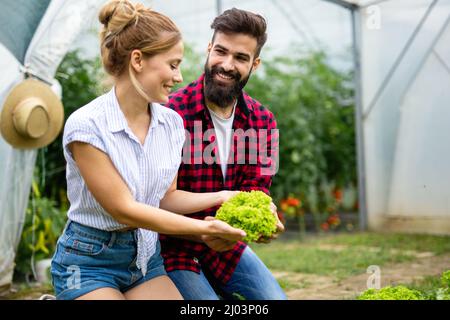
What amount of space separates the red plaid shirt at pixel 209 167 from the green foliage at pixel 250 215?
361 mm

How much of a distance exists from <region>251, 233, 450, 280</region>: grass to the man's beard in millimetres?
2720

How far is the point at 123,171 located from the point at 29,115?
8.34 feet

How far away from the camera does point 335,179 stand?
9.03 meters

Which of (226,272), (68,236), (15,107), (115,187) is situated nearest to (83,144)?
(115,187)

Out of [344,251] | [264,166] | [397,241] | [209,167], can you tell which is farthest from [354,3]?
[209,167]

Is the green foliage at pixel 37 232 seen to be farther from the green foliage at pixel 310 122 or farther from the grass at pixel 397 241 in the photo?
the grass at pixel 397 241

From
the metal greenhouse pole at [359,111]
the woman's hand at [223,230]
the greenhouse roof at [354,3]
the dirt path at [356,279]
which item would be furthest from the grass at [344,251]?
the woman's hand at [223,230]

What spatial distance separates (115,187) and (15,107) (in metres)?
2.68

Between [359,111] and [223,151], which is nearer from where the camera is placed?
[223,151]

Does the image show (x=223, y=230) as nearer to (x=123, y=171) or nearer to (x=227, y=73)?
(x=123, y=171)

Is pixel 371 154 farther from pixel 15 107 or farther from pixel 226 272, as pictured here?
pixel 226 272

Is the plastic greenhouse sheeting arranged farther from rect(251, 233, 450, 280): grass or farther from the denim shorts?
the denim shorts

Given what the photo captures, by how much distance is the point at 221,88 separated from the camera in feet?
9.27

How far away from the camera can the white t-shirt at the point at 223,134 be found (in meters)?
2.90
